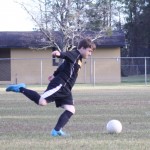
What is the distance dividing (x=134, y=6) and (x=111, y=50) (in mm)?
25612

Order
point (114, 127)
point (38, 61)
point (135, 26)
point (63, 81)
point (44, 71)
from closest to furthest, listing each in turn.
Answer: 1. point (63, 81)
2. point (114, 127)
3. point (44, 71)
4. point (38, 61)
5. point (135, 26)

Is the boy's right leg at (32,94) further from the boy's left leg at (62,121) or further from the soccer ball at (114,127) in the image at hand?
the soccer ball at (114,127)

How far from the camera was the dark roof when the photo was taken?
42.7m

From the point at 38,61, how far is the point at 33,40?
2268 mm

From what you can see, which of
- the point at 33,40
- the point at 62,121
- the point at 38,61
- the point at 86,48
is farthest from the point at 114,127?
the point at 33,40

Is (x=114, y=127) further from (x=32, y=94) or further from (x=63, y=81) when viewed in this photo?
(x=32, y=94)

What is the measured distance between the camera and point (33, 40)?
144 feet

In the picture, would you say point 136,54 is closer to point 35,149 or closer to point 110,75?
point 110,75

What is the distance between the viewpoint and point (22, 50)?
4319 cm

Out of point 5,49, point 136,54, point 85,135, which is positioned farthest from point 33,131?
point 136,54

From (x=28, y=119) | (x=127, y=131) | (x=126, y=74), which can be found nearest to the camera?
(x=127, y=131)

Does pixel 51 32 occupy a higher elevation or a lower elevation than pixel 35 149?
higher

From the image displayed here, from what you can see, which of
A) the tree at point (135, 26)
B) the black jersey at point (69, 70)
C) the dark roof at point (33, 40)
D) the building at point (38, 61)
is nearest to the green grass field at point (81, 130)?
the black jersey at point (69, 70)

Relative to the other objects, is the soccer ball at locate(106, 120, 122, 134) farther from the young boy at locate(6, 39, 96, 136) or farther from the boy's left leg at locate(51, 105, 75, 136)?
the young boy at locate(6, 39, 96, 136)
